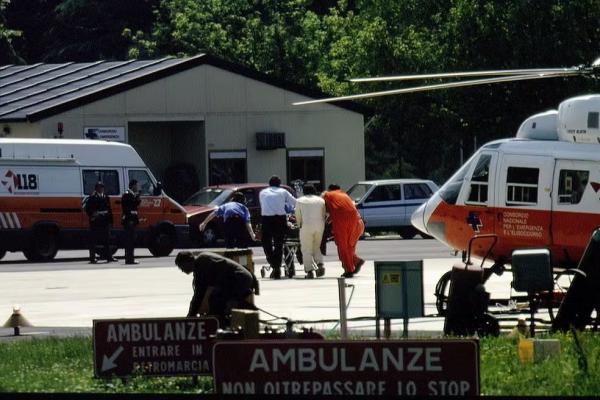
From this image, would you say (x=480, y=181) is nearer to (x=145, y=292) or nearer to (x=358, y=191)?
(x=145, y=292)

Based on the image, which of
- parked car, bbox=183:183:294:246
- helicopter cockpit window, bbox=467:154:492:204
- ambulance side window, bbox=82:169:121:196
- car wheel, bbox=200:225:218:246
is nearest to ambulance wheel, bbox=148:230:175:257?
ambulance side window, bbox=82:169:121:196

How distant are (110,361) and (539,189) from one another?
996cm

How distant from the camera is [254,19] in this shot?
59719 millimetres

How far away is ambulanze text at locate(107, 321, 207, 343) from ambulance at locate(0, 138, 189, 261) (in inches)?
868

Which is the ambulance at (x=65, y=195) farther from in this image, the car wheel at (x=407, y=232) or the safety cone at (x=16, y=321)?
the safety cone at (x=16, y=321)

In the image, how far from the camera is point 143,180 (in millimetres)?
36844

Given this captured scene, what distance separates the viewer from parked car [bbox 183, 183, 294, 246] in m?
40.5

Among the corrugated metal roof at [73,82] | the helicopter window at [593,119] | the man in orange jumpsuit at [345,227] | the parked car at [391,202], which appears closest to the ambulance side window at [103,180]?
the man in orange jumpsuit at [345,227]

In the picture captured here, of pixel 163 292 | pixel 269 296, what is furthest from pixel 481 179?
pixel 163 292

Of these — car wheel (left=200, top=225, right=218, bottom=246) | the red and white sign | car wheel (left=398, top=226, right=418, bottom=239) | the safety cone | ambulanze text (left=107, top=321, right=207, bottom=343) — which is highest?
the red and white sign

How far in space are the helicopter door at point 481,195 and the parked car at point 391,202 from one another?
74.4 feet

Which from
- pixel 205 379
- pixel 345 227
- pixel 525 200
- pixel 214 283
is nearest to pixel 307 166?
pixel 345 227

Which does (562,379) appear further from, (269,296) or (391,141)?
(391,141)

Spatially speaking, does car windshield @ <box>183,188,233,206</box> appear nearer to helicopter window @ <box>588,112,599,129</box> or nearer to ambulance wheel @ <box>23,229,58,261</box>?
ambulance wheel @ <box>23,229,58,261</box>
